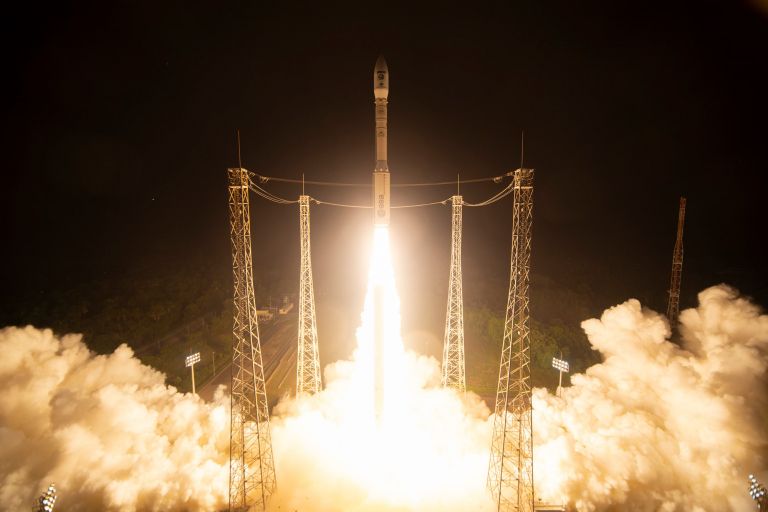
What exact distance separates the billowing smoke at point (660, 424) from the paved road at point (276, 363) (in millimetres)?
16489

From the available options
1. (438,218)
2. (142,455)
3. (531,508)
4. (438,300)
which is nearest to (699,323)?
(531,508)

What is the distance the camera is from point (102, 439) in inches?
618

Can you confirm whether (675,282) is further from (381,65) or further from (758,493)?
(381,65)


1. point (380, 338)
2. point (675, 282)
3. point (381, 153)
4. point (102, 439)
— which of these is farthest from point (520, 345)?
point (675, 282)

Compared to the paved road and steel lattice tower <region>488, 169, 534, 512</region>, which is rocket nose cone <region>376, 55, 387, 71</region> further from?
the paved road

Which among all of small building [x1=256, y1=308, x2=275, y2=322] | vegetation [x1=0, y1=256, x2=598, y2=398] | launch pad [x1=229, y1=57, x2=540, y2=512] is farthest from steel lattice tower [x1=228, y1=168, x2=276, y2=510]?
small building [x1=256, y1=308, x2=275, y2=322]

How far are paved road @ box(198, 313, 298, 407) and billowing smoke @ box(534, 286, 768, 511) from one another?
54.1ft

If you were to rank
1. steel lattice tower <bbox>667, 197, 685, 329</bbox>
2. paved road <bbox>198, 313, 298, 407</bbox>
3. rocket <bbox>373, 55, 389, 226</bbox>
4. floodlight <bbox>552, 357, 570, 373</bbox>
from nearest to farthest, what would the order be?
rocket <bbox>373, 55, 389, 226</bbox>, floodlight <bbox>552, 357, 570, 373</bbox>, paved road <bbox>198, 313, 298, 407</bbox>, steel lattice tower <bbox>667, 197, 685, 329</bbox>

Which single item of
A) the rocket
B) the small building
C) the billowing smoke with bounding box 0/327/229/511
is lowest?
the billowing smoke with bounding box 0/327/229/511

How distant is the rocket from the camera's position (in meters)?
16.5

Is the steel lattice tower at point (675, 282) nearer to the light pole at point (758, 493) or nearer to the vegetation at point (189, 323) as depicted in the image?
the vegetation at point (189, 323)

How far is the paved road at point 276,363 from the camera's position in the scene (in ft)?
92.9

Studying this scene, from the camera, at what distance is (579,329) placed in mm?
36625

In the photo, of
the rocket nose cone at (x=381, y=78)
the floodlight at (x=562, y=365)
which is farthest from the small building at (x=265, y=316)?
the rocket nose cone at (x=381, y=78)
